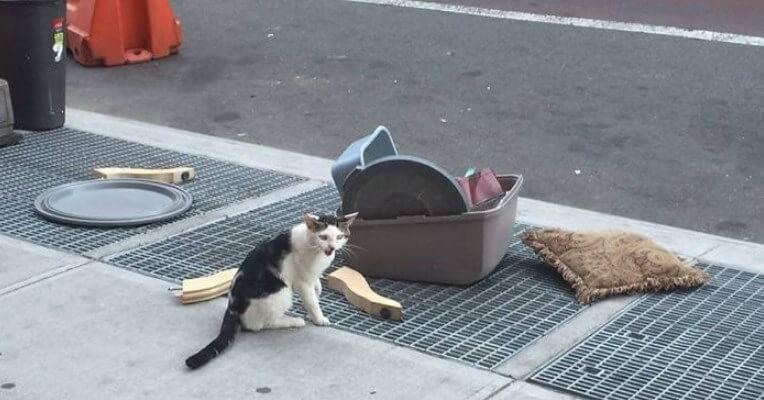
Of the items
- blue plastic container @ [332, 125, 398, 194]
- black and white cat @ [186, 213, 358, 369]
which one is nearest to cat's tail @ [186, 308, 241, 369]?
black and white cat @ [186, 213, 358, 369]

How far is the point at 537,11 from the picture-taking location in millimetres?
13531

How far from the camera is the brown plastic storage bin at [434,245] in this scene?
5531 mm

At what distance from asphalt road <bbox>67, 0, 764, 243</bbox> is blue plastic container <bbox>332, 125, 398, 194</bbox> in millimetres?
1744

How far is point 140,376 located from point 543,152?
4.46 metres

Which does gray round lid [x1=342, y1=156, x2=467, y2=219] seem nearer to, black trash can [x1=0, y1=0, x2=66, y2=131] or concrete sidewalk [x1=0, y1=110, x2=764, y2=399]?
concrete sidewalk [x1=0, y1=110, x2=764, y2=399]

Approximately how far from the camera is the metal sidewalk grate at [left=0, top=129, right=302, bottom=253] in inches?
251

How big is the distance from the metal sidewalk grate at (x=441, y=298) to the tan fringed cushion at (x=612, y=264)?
0.30 feet

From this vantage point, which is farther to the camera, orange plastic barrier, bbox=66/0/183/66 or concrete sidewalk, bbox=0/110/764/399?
orange plastic barrier, bbox=66/0/183/66

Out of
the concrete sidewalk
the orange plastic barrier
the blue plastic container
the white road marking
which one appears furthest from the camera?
the white road marking

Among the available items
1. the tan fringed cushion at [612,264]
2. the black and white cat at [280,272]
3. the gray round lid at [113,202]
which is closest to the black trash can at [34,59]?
the gray round lid at [113,202]

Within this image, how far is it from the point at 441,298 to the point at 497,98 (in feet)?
15.4

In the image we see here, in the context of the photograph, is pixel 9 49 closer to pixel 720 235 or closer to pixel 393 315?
pixel 393 315

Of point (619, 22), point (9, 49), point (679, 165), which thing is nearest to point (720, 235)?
point (679, 165)

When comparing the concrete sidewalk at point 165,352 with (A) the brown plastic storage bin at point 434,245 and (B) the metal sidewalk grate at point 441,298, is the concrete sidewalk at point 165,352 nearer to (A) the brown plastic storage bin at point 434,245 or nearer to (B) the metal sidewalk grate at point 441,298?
(B) the metal sidewalk grate at point 441,298
